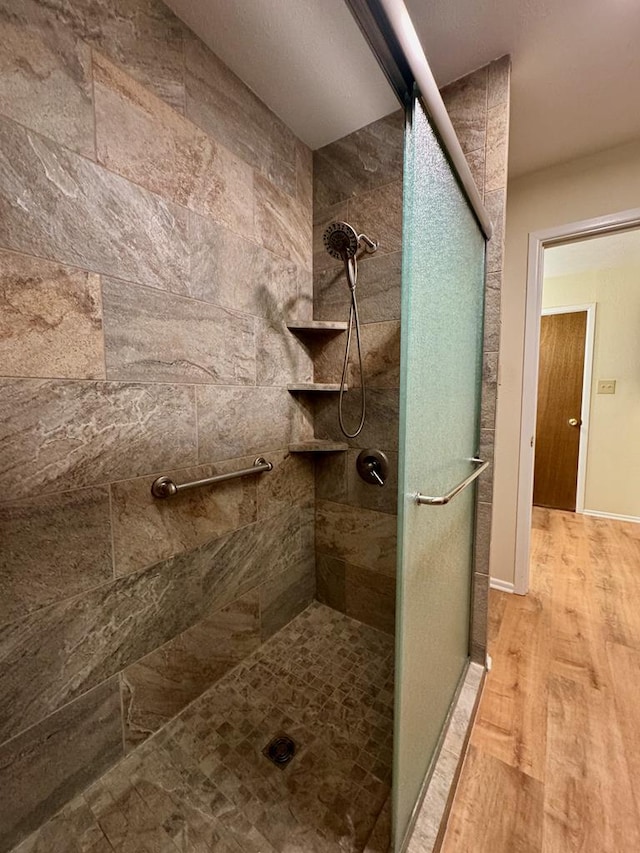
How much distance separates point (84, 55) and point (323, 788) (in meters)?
2.08

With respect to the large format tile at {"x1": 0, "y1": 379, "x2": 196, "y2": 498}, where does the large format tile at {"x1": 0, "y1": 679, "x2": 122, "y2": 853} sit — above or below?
below

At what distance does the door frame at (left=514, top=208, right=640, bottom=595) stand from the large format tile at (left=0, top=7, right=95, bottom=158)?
77.5 inches


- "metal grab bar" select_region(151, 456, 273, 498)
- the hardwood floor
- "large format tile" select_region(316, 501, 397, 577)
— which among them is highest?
"metal grab bar" select_region(151, 456, 273, 498)

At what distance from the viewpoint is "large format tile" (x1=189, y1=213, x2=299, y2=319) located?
3.67 feet

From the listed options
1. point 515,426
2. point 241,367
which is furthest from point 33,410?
point 515,426

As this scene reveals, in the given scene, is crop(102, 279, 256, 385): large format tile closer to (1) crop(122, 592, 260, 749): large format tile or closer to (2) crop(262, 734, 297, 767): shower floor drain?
(1) crop(122, 592, 260, 749): large format tile

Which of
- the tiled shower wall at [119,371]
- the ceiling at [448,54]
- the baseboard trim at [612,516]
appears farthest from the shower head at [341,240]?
the baseboard trim at [612,516]

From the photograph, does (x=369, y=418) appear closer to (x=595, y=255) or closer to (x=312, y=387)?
(x=312, y=387)

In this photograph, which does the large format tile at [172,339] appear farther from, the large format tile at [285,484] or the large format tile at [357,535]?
the large format tile at [357,535]

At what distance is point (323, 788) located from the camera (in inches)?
36.4

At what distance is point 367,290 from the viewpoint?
4.78 feet

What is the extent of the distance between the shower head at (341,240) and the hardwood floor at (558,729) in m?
1.86

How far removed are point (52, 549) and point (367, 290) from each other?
1.44 metres

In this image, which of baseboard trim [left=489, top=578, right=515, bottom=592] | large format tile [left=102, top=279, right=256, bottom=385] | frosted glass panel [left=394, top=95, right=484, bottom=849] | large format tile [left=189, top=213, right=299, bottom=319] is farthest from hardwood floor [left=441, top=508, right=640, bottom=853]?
large format tile [left=189, top=213, right=299, bottom=319]
